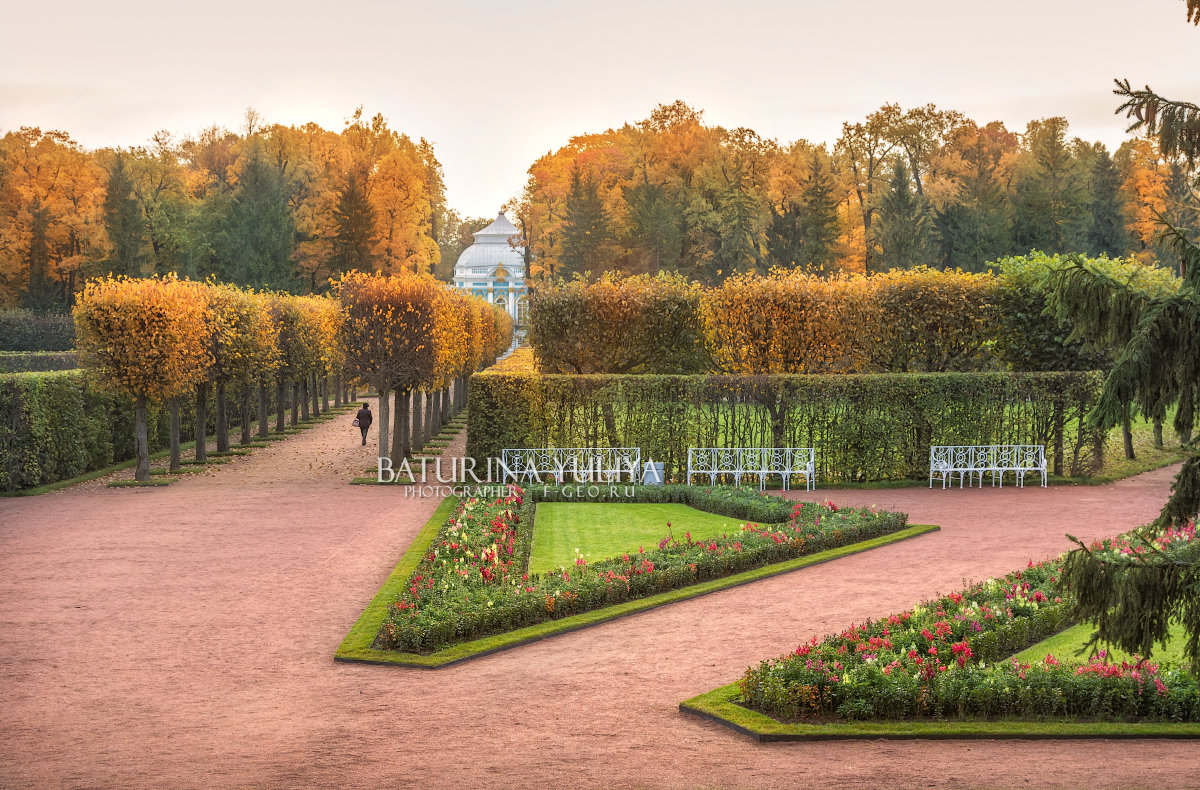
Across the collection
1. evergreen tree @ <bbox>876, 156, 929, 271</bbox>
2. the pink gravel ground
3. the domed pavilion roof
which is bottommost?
the pink gravel ground

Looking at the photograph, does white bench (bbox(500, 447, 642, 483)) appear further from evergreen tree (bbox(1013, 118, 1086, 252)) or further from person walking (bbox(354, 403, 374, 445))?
evergreen tree (bbox(1013, 118, 1086, 252))

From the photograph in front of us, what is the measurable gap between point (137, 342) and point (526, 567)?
14.9 meters

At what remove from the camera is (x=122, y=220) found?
64.7 m

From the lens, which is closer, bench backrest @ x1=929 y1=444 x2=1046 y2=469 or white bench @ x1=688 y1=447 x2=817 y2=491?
white bench @ x1=688 y1=447 x2=817 y2=491

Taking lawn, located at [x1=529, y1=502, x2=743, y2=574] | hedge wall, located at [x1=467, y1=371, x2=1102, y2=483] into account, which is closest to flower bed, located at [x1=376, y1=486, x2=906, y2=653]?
lawn, located at [x1=529, y1=502, x2=743, y2=574]

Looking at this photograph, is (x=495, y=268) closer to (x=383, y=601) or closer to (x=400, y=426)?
(x=400, y=426)

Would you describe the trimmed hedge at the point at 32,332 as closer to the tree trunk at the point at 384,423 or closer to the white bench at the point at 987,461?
the tree trunk at the point at 384,423

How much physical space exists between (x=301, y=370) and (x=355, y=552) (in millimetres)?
23553

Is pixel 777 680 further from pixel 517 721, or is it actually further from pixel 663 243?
pixel 663 243

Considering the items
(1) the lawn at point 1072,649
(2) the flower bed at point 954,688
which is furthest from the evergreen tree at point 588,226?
(2) the flower bed at point 954,688

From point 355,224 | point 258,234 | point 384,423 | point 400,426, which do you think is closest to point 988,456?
point 400,426

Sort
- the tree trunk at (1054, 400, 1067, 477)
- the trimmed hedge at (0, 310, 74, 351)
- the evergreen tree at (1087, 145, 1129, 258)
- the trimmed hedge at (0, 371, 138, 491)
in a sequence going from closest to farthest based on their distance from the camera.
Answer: the trimmed hedge at (0, 371, 138, 491) → the tree trunk at (1054, 400, 1067, 477) → the evergreen tree at (1087, 145, 1129, 258) → the trimmed hedge at (0, 310, 74, 351)

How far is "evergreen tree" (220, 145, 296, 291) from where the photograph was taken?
69.1 meters

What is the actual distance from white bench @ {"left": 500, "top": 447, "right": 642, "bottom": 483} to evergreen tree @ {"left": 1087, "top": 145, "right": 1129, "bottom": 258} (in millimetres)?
44351
